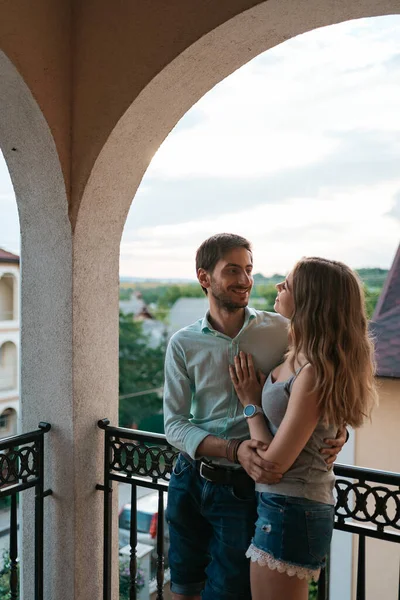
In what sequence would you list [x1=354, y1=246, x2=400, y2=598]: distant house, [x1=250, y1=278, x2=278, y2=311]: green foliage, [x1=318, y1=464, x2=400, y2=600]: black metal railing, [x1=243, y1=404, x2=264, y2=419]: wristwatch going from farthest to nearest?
[x1=250, y1=278, x2=278, y2=311]: green foliage < [x1=354, y1=246, x2=400, y2=598]: distant house < [x1=318, y1=464, x2=400, y2=600]: black metal railing < [x1=243, y1=404, x2=264, y2=419]: wristwatch

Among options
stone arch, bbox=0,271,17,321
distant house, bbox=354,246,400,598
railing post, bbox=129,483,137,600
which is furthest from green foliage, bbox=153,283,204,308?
railing post, bbox=129,483,137,600

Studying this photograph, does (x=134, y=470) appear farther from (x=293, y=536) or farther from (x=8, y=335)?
(x=8, y=335)

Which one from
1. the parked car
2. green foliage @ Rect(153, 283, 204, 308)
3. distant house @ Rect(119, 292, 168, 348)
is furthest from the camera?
green foliage @ Rect(153, 283, 204, 308)

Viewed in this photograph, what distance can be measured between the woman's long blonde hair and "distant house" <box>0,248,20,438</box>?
17704 millimetres

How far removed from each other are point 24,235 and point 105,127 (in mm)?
543

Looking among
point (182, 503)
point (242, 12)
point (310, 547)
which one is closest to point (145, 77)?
point (242, 12)

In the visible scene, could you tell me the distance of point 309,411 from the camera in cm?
145

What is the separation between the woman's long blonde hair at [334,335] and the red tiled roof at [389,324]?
17.9ft

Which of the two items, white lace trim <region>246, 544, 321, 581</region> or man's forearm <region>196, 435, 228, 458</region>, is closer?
white lace trim <region>246, 544, 321, 581</region>

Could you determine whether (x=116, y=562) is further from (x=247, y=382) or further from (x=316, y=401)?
(x=316, y=401)

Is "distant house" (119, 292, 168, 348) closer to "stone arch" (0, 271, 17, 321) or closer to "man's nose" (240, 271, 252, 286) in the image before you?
"stone arch" (0, 271, 17, 321)

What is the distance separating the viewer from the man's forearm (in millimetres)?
1688

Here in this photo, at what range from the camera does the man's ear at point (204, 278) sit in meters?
1.82

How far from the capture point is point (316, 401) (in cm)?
145
